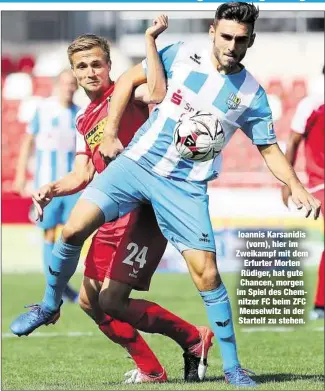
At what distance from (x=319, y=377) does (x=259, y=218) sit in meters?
10.9

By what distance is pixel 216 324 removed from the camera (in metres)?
6.32

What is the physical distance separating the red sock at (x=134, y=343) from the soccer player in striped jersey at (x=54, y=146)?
4812 millimetres

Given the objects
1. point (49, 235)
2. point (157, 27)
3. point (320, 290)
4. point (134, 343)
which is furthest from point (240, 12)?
point (49, 235)

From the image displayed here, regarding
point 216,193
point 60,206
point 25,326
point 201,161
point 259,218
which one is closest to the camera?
point 201,161

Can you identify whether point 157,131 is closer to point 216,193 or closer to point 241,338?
point 241,338

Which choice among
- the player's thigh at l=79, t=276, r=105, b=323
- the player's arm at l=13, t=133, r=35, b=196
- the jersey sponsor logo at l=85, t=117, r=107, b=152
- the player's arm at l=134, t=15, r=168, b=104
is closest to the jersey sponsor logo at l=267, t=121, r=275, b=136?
the player's arm at l=134, t=15, r=168, b=104

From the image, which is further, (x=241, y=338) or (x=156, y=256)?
(x=241, y=338)

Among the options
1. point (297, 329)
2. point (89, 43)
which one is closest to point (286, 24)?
point (297, 329)

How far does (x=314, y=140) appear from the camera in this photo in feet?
35.7

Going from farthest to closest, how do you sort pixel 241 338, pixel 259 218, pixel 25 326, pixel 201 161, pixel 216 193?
pixel 216 193 < pixel 259 218 < pixel 241 338 < pixel 25 326 < pixel 201 161

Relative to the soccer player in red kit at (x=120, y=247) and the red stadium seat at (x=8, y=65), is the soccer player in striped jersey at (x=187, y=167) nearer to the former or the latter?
the soccer player in red kit at (x=120, y=247)

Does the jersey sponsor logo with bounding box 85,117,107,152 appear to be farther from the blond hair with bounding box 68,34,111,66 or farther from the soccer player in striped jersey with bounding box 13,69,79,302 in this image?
the soccer player in striped jersey with bounding box 13,69,79,302

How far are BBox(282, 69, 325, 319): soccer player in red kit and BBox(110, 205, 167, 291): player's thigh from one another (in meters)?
3.88

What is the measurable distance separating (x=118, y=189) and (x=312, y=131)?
4714 mm
